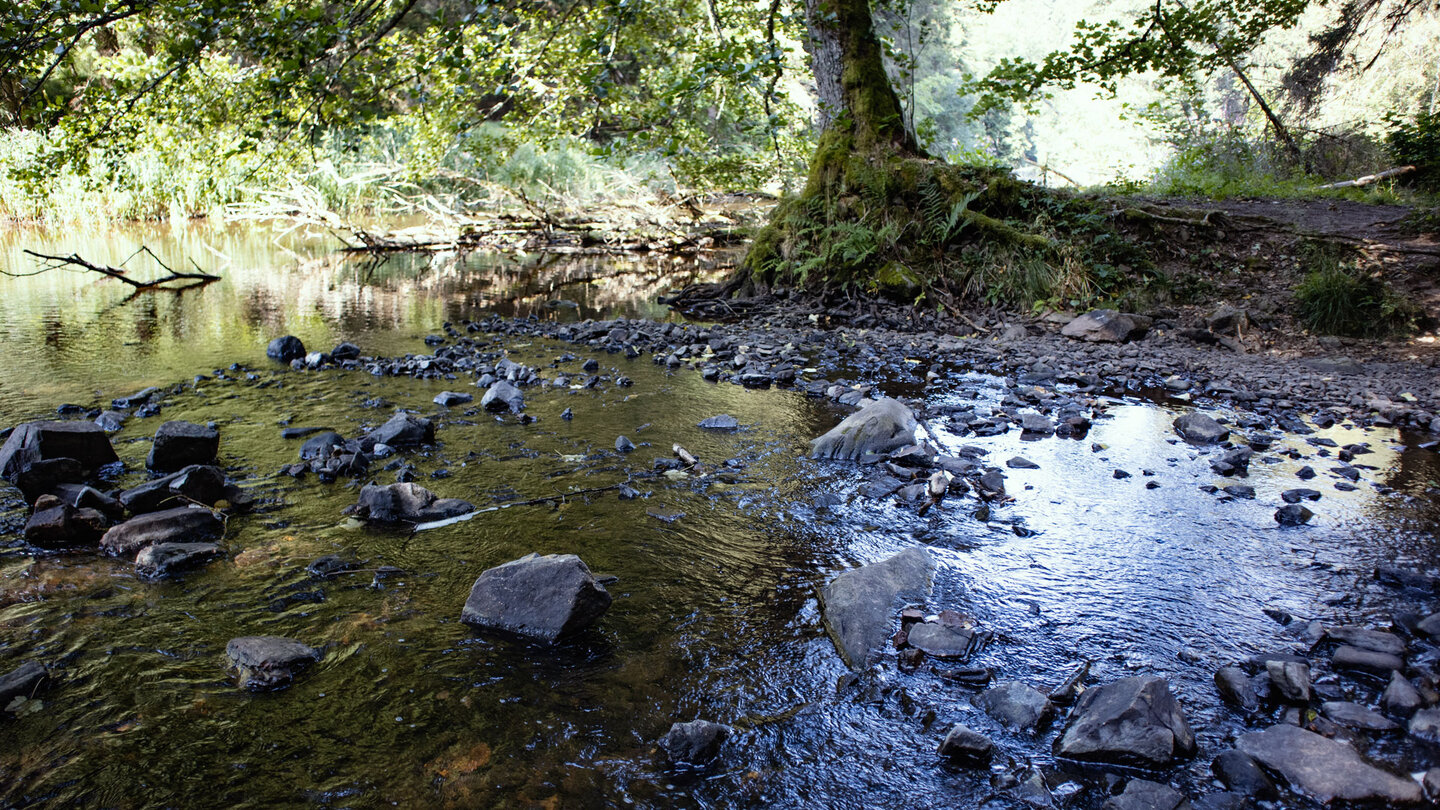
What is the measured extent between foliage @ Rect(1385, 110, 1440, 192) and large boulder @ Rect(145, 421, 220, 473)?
1803 centimetres

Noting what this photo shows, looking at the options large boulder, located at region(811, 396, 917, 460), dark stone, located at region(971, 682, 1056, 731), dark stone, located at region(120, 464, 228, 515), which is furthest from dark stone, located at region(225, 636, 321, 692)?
large boulder, located at region(811, 396, 917, 460)

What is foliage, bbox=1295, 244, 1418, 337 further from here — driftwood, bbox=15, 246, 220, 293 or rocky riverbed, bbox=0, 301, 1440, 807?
driftwood, bbox=15, 246, 220, 293

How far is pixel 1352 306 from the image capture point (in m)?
7.64

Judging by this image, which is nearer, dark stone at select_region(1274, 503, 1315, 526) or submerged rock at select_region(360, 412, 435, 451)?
dark stone at select_region(1274, 503, 1315, 526)

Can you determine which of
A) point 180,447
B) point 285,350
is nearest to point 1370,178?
point 285,350

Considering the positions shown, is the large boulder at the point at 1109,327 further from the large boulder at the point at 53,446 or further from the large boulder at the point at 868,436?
the large boulder at the point at 53,446

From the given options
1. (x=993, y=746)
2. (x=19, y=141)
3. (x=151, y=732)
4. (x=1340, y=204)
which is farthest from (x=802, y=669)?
(x=19, y=141)

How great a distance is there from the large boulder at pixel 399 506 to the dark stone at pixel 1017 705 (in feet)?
7.90

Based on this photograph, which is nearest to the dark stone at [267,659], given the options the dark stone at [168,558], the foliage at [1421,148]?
the dark stone at [168,558]

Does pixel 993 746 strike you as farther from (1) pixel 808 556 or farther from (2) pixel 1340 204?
(2) pixel 1340 204

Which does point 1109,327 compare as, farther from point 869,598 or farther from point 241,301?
point 241,301

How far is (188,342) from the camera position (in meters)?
7.47

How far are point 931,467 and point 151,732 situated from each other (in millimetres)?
3478

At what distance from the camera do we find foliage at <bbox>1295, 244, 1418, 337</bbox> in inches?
297
